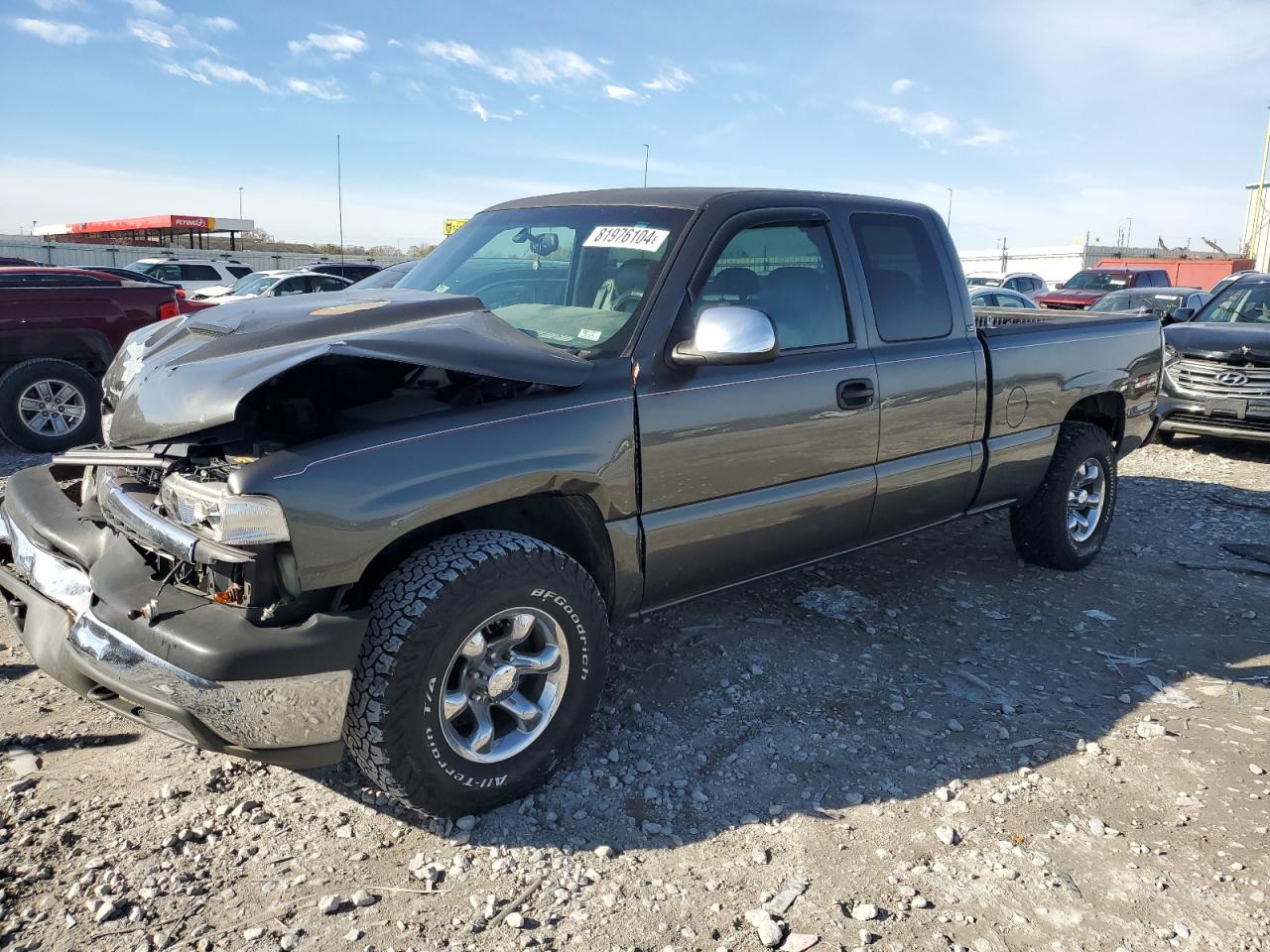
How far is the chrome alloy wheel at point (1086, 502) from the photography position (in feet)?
17.1

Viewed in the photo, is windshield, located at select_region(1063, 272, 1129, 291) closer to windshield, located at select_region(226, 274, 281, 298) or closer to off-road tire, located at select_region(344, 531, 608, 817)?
windshield, located at select_region(226, 274, 281, 298)

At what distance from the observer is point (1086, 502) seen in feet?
17.5

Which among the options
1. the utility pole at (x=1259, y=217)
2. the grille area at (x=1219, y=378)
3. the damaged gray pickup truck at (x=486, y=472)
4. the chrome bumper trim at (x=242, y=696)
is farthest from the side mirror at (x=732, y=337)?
the utility pole at (x=1259, y=217)

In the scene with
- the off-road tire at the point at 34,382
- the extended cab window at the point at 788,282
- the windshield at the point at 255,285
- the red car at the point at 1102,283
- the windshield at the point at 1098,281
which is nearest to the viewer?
the extended cab window at the point at 788,282

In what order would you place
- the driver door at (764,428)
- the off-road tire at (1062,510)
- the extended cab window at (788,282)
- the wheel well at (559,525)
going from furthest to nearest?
the off-road tire at (1062,510)
the extended cab window at (788,282)
the driver door at (764,428)
the wheel well at (559,525)

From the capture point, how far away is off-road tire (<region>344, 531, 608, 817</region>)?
2543mm

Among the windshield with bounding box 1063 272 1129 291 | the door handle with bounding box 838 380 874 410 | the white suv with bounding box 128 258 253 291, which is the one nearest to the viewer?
the door handle with bounding box 838 380 874 410

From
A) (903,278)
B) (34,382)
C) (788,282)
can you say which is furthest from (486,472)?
(34,382)

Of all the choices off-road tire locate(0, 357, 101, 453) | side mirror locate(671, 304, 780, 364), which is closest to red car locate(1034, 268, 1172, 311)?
off-road tire locate(0, 357, 101, 453)

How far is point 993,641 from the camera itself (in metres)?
4.32

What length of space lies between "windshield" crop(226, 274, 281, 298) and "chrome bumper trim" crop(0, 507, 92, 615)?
14.3 m

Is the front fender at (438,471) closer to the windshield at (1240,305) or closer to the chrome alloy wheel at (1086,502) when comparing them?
the chrome alloy wheel at (1086,502)

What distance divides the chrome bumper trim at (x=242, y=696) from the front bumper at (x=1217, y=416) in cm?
770

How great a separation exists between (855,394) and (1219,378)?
21.1ft
